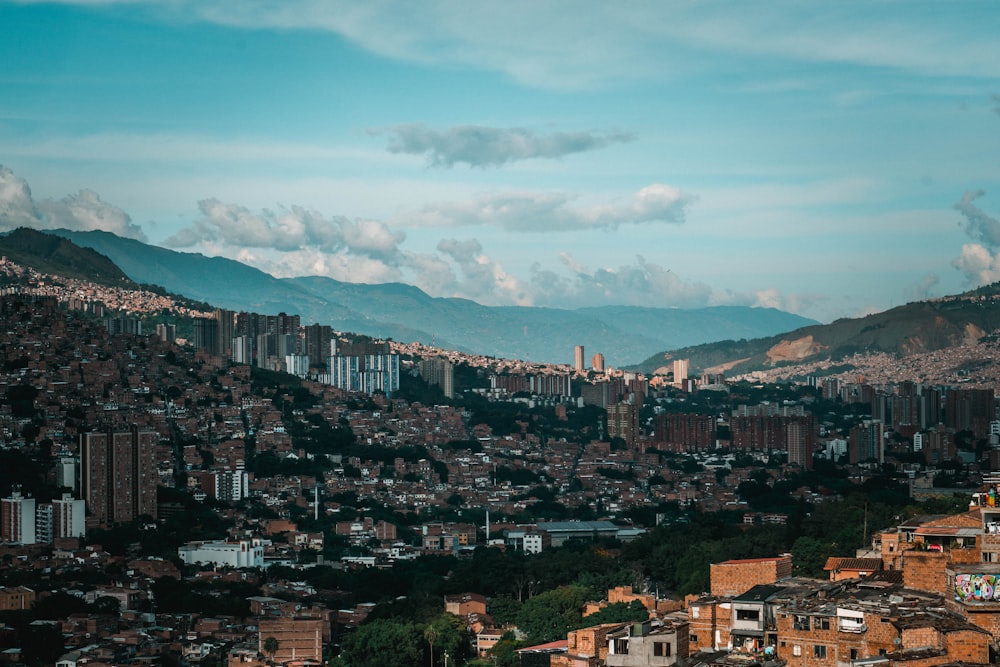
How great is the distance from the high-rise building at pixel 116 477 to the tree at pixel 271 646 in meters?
21.0

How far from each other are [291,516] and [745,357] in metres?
125

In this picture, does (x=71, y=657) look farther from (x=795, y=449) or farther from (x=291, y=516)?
(x=795, y=449)

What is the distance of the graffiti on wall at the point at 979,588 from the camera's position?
14484mm

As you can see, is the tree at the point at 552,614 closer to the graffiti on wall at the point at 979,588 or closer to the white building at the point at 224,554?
the graffiti on wall at the point at 979,588

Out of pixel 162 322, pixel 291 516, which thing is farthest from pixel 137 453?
pixel 162 322

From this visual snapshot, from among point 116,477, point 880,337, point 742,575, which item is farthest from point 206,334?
point 880,337

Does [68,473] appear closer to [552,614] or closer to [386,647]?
[386,647]

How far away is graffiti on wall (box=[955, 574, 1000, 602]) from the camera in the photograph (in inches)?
570

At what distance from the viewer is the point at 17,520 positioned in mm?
46938

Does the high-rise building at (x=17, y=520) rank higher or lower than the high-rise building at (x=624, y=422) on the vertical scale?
lower

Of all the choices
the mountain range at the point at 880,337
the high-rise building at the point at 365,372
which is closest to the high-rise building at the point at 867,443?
the high-rise building at the point at 365,372

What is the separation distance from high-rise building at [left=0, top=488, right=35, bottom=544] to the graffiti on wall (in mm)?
36387

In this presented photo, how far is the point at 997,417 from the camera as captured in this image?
8200 cm

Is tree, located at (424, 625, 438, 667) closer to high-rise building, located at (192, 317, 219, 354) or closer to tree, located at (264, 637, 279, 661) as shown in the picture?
tree, located at (264, 637, 279, 661)
